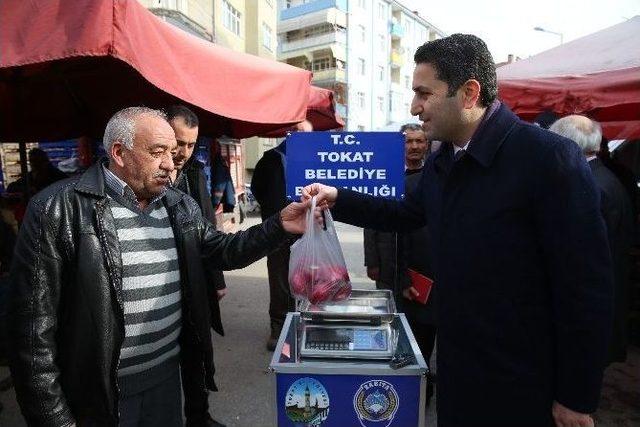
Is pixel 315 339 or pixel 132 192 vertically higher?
pixel 132 192

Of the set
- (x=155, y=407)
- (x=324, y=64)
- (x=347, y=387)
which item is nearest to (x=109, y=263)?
(x=155, y=407)

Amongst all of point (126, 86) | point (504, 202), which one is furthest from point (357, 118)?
point (504, 202)

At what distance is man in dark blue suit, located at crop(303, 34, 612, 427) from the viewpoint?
4.63ft

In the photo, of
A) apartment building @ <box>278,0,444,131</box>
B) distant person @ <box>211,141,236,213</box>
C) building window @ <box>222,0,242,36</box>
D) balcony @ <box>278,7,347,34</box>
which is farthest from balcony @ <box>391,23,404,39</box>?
distant person @ <box>211,141,236,213</box>

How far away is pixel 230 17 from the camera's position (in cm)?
1847

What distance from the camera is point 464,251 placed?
1636 millimetres

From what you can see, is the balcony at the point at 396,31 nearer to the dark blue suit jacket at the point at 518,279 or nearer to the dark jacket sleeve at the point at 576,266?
the dark blue suit jacket at the point at 518,279

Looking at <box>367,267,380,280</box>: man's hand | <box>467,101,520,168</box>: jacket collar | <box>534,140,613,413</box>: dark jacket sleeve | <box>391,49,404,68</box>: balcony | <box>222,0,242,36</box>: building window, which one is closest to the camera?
<box>534,140,613,413</box>: dark jacket sleeve

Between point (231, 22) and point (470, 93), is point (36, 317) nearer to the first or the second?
point (470, 93)

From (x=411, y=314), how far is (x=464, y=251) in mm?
1673

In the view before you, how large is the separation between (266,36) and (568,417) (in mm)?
25613

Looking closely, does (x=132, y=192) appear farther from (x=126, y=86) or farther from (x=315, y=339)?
(x=126, y=86)

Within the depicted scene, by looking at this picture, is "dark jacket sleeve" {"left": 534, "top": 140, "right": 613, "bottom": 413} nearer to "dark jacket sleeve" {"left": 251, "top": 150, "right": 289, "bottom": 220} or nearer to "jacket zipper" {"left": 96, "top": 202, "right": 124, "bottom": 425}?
"jacket zipper" {"left": 96, "top": 202, "right": 124, "bottom": 425}

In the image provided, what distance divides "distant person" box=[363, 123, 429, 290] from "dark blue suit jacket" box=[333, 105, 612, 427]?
5.14 feet
